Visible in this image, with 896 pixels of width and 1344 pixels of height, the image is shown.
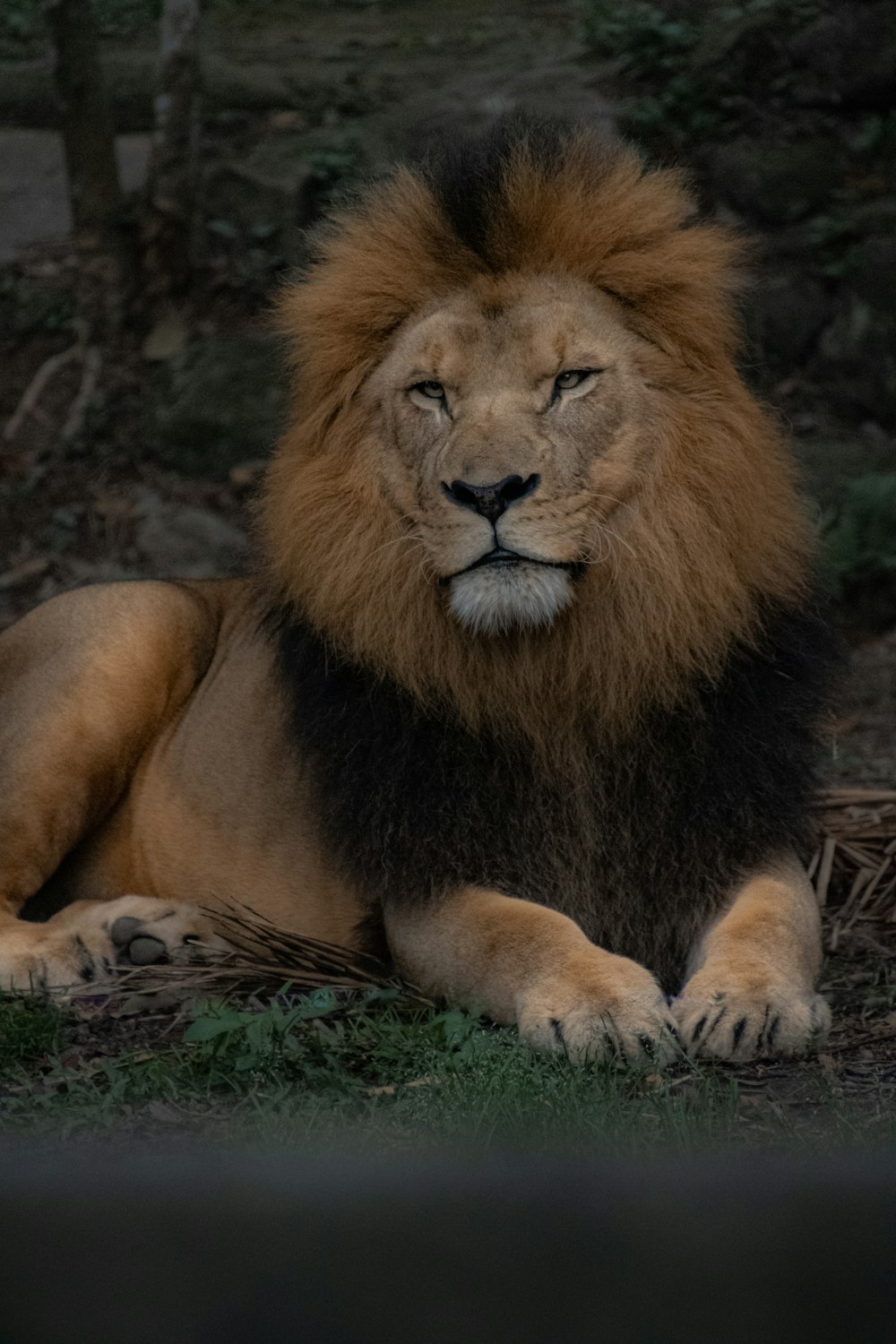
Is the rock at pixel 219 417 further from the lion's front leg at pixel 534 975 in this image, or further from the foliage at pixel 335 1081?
the foliage at pixel 335 1081

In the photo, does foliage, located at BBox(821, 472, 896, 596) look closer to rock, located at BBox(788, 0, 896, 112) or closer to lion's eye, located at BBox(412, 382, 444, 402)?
rock, located at BBox(788, 0, 896, 112)

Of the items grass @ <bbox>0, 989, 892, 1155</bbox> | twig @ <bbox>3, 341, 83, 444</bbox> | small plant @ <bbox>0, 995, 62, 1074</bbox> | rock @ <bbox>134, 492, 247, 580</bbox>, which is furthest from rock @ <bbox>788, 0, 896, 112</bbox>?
small plant @ <bbox>0, 995, 62, 1074</bbox>

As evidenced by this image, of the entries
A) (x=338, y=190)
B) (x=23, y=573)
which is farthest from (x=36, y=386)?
(x=338, y=190)

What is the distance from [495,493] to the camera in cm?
340

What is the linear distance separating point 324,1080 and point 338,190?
4.48 meters

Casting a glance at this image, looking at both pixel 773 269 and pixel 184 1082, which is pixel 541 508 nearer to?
pixel 184 1082

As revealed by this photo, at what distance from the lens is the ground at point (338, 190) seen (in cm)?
851

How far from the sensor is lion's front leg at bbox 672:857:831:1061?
10.5 feet

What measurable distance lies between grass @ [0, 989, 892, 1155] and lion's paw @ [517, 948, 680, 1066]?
45 mm

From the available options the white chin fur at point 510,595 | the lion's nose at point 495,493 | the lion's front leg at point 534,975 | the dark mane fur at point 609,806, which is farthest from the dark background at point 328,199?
the lion's nose at point 495,493

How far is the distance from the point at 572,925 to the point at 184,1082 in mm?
927

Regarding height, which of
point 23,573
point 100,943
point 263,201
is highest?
point 263,201

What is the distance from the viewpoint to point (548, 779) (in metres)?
3.81

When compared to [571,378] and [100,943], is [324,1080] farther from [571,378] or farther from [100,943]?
[571,378]
